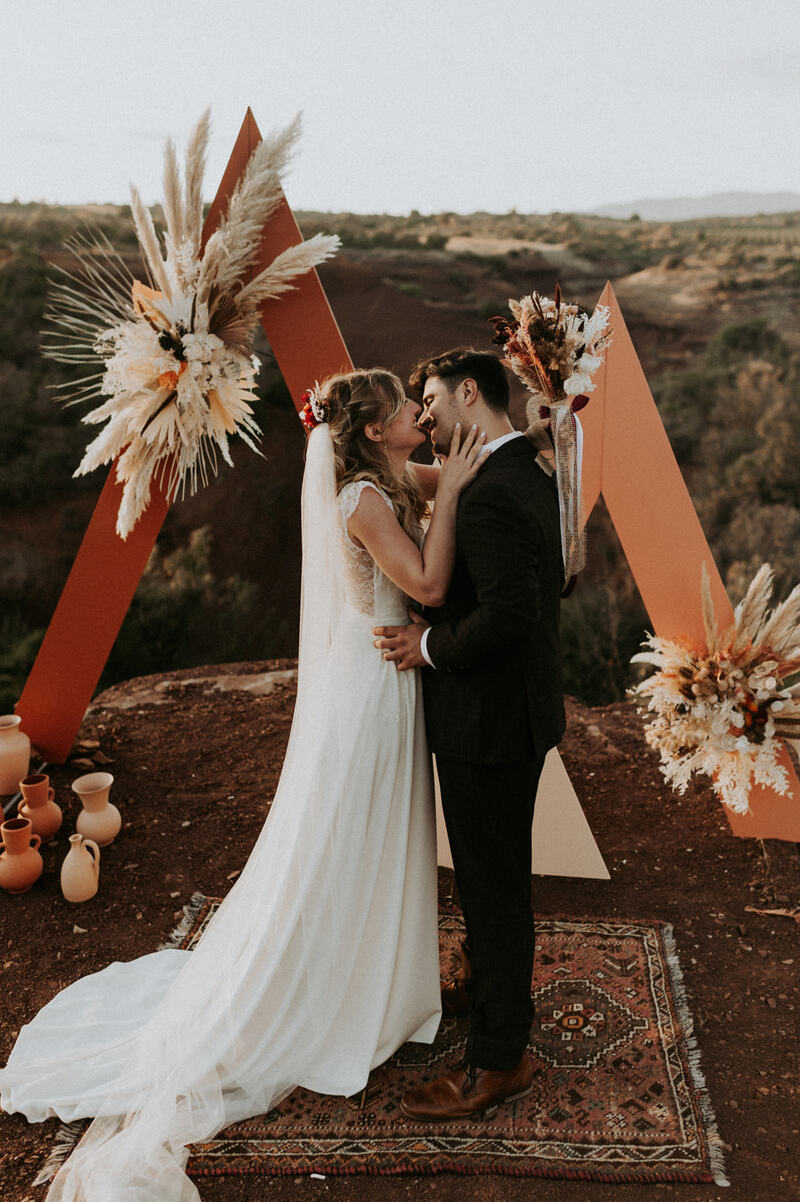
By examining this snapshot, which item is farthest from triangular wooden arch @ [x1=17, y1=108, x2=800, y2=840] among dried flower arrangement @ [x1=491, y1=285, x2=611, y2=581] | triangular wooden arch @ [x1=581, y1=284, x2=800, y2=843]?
dried flower arrangement @ [x1=491, y1=285, x2=611, y2=581]

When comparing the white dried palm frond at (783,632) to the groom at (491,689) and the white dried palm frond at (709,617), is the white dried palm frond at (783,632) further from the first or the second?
the groom at (491,689)

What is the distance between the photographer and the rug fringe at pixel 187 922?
11.2 ft

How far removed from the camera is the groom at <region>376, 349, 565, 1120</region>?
2209 millimetres

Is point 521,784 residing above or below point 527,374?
below

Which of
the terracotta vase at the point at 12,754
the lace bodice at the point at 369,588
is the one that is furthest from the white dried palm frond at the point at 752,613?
the terracotta vase at the point at 12,754

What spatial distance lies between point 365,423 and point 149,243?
1508 mm

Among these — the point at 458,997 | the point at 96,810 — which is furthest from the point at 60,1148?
the point at 96,810

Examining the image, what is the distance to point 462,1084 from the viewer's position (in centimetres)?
257

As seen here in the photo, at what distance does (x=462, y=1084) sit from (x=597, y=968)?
0.88 meters

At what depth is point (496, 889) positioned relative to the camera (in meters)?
2.47

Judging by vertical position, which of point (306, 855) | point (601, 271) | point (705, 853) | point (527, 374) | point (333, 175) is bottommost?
point (705, 853)

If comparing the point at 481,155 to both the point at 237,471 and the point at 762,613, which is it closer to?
the point at 237,471

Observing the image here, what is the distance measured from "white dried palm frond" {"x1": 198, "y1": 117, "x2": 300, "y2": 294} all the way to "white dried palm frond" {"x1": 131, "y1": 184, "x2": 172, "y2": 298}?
0.18 m

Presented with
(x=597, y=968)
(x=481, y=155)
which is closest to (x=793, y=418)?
(x=481, y=155)
